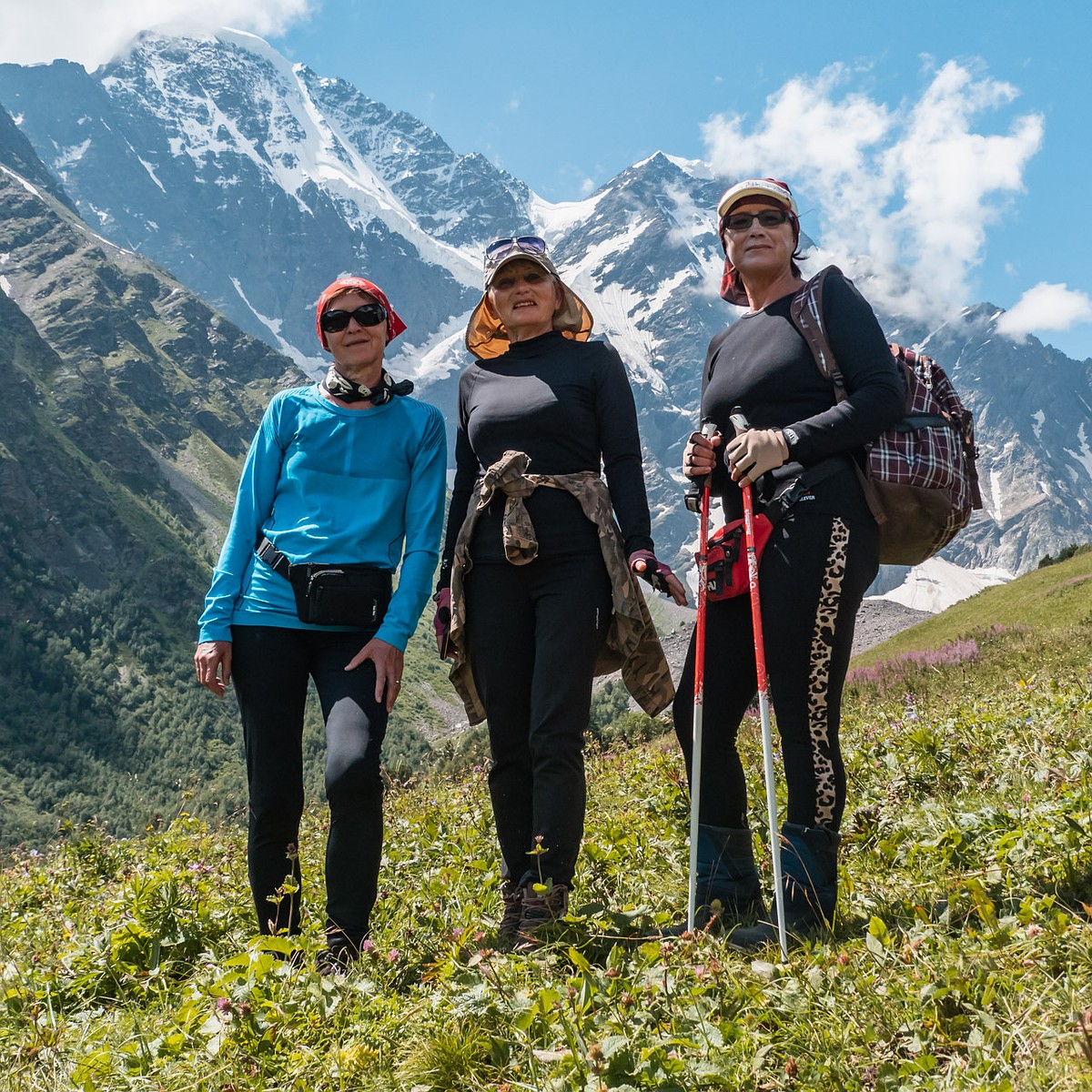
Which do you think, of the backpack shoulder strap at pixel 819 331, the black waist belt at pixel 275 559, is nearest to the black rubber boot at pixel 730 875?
the backpack shoulder strap at pixel 819 331

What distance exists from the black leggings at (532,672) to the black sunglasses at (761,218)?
5.51 ft

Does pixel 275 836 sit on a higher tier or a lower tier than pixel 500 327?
lower

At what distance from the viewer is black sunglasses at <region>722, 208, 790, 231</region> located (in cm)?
435

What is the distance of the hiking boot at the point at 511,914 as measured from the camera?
13.0 feet

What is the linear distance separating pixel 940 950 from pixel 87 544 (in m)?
218

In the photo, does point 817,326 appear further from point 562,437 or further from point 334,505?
point 334,505

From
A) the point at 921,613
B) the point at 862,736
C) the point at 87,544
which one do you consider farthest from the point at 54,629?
the point at 862,736

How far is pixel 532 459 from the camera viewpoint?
4457 mm

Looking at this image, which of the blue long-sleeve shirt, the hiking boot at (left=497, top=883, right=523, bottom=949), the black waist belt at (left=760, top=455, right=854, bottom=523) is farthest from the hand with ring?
the hiking boot at (left=497, top=883, right=523, bottom=949)

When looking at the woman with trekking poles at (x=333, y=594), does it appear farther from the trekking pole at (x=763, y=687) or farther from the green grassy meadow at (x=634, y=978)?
the trekking pole at (x=763, y=687)

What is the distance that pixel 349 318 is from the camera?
15.9 feet

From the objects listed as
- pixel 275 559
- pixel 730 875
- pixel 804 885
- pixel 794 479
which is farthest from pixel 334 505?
pixel 804 885

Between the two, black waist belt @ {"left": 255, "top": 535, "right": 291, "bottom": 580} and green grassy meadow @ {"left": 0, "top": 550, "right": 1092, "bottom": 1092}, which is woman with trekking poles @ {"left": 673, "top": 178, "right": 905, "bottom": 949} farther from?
black waist belt @ {"left": 255, "top": 535, "right": 291, "bottom": 580}

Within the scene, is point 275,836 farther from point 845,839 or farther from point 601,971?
point 845,839
